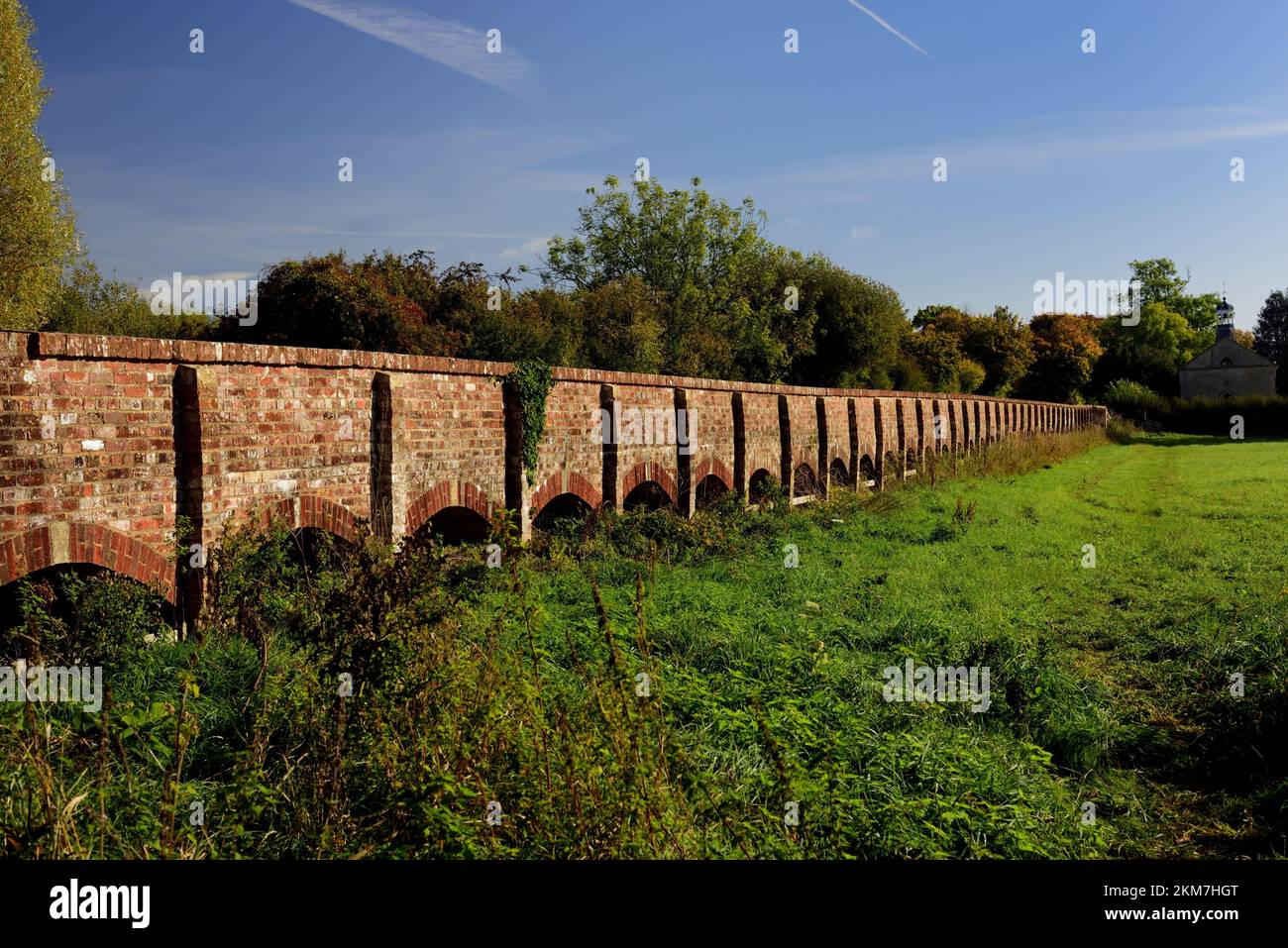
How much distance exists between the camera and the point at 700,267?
41.3 metres

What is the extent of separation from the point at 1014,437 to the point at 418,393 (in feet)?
80.6

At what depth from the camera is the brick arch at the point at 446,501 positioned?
919cm

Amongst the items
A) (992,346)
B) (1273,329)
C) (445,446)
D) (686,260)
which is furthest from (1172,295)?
(445,446)

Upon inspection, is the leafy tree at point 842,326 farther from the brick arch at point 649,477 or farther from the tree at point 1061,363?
the brick arch at point 649,477

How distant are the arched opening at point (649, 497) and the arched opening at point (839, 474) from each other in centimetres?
790

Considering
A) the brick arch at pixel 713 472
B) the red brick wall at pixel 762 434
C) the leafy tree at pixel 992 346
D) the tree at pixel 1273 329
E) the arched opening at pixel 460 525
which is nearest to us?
the arched opening at pixel 460 525

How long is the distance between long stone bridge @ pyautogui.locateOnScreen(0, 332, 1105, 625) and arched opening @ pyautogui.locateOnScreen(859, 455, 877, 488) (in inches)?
366

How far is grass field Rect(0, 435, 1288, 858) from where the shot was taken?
12.5 ft

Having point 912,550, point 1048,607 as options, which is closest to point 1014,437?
point 912,550

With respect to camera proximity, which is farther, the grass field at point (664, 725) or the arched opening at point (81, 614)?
the arched opening at point (81, 614)

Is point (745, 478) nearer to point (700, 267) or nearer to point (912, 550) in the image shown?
point (912, 550)

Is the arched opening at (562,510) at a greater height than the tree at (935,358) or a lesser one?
lesser

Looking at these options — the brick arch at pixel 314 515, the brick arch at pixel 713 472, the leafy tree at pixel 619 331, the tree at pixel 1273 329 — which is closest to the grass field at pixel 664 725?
the brick arch at pixel 314 515

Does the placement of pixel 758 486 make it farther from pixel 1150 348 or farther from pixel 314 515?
pixel 1150 348
